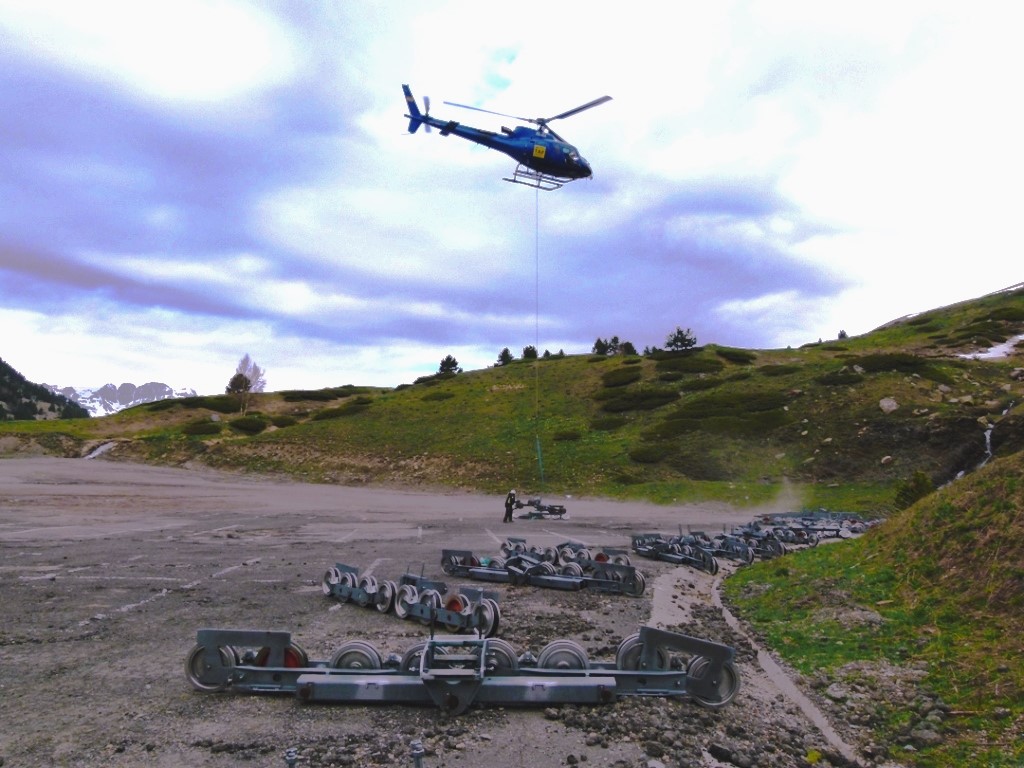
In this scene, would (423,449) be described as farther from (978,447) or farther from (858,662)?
(858,662)

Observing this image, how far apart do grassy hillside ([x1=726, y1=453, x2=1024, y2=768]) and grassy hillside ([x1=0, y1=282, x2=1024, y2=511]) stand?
26.2 meters

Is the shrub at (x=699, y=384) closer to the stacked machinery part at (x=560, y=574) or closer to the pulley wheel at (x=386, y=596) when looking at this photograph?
the stacked machinery part at (x=560, y=574)

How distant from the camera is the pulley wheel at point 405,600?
39.0 feet

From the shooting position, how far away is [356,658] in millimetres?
8047

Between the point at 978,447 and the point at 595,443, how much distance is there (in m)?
25.2

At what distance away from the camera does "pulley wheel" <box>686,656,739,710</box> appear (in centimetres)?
768

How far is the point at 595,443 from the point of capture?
2158 inches

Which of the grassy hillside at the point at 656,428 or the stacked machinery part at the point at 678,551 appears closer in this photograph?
the stacked machinery part at the point at 678,551

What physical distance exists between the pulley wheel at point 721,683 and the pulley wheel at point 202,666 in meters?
5.11

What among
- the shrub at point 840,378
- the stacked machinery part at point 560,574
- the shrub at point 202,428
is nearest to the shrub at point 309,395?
the shrub at point 202,428

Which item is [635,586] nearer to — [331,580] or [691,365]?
[331,580]

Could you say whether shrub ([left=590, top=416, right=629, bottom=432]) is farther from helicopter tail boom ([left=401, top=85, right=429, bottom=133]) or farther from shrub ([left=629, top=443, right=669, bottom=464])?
helicopter tail boom ([left=401, top=85, right=429, bottom=133])

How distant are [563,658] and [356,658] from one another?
2.38 metres

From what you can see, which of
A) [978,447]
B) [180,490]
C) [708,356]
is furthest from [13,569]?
[708,356]
